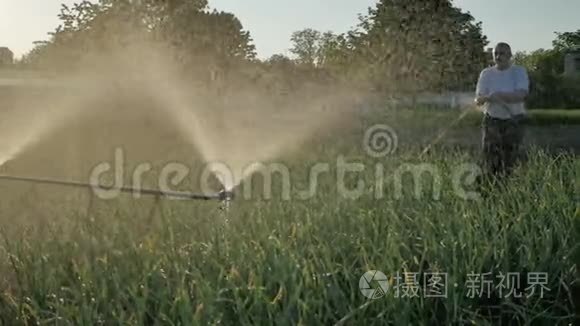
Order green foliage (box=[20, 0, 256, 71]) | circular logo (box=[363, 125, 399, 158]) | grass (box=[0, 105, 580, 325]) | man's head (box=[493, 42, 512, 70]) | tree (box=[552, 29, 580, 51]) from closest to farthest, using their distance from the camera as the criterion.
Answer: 1. grass (box=[0, 105, 580, 325])
2. man's head (box=[493, 42, 512, 70])
3. circular logo (box=[363, 125, 399, 158])
4. green foliage (box=[20, 0, 256, 71])
5. tree (box=[552, 29, 580, 51])

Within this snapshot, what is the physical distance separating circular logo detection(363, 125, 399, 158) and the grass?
2975 mm

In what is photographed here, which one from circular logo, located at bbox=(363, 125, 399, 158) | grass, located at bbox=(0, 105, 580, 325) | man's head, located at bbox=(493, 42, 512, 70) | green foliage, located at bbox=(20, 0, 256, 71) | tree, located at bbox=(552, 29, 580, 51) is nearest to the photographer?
grass, located at bbox=(0, 105, 580, 325)

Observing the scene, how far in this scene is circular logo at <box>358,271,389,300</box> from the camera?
1878 mm

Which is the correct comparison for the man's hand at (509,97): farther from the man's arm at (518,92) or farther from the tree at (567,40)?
the tree at (567,40)

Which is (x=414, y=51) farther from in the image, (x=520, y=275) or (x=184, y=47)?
(x=520, y=275)

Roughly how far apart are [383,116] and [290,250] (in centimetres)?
948

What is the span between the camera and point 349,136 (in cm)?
809

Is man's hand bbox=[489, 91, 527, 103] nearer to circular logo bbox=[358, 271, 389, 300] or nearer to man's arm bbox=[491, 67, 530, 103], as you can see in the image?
man's arm bbox=[491, 67, 530, 103]

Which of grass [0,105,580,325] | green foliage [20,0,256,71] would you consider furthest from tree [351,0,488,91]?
grass [0,105,580,325]

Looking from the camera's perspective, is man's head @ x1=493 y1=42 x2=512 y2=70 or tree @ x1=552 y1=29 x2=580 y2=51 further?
tree @ x1=552 y1=29 x2=580 y2=51

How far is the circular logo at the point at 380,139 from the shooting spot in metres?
6.41

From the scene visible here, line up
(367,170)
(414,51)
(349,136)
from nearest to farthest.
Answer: (367,170) → (349,136) → (414,51)

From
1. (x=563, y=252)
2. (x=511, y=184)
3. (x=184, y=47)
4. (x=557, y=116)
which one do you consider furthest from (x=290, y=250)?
(x=557, y=116)

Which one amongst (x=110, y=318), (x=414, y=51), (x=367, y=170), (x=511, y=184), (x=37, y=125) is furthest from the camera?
(x=414, y=51)
